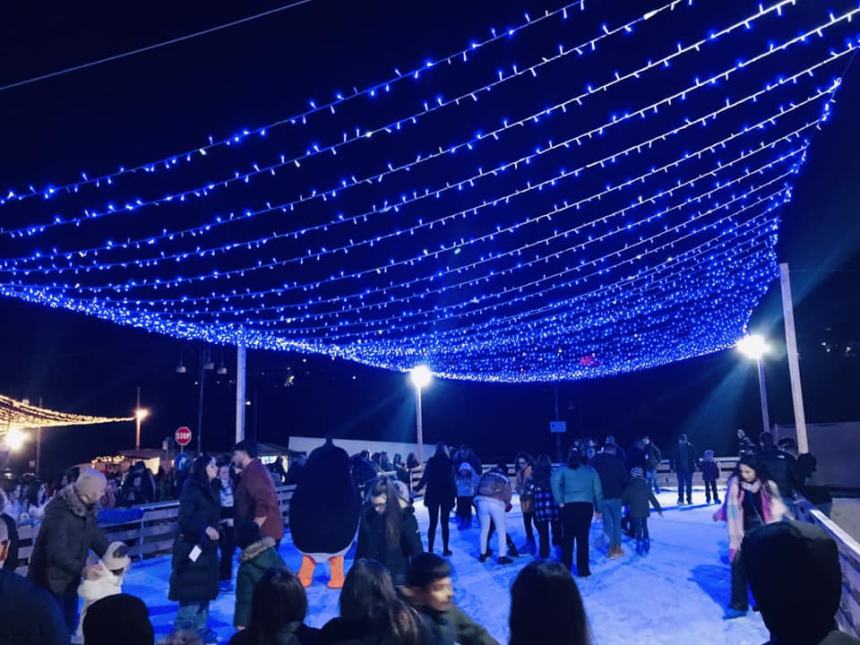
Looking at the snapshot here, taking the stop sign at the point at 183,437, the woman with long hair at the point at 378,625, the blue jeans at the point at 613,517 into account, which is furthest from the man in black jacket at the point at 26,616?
the stop sign at the point at 183,437

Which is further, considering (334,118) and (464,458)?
(464,458)

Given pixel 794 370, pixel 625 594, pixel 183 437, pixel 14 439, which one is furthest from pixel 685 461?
pixel 14 439

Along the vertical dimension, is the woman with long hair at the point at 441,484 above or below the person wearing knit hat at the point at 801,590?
below

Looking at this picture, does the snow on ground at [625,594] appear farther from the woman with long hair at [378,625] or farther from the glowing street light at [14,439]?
the glowing street light at [14,439]

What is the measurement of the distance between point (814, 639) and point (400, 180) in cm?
1089

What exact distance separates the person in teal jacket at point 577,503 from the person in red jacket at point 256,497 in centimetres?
346

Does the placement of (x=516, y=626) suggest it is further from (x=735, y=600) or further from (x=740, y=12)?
(x=740, y=12)

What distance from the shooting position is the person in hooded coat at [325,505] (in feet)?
23.4

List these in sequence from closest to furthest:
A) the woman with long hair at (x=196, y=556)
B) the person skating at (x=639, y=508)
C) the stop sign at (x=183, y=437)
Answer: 1. the woman with long hair at (x=196, y=556)
2. the person skating at (x=639, y=508)
3. the stop sign at (x=183, y=437)

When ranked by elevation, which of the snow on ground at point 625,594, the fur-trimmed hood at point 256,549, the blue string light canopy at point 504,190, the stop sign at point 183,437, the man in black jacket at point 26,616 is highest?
the blue string light canopy at point 504,190

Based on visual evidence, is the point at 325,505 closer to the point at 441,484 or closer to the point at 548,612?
the point at 441,484

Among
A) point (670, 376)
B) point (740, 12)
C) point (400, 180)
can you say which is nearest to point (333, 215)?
point (400, 180)

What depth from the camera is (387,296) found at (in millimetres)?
23906

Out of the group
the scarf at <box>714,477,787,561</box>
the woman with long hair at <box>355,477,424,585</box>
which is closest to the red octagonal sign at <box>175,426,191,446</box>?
the woman with long hair at <box>355,477,424,585</box>
